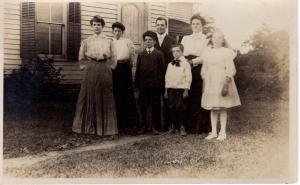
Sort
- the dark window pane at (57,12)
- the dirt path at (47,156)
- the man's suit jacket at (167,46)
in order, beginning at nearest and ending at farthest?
the dirt path at (47,156) → the dark window pane at (57,12) → the man's suit jacket at (167,46)

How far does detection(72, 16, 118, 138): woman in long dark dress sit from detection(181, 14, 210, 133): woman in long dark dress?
32.9 inches

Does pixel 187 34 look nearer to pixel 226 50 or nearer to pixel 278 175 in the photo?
pixel 226 50

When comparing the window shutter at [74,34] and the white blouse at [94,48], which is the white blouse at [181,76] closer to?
the white blouse at [94,48]

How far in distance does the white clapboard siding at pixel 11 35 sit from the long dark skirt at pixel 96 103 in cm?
77

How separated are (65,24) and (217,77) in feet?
5.69

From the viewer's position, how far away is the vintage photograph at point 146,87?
5.56 meters

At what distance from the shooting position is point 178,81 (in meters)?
5.67

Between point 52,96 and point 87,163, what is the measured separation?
0.81 meters

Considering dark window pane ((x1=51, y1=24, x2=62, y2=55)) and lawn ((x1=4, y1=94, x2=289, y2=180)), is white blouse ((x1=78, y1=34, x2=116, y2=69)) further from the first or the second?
lawn ((x1=4, y1=94, x2=289, y2=180))

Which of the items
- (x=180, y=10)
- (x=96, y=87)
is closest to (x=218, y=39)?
(x=180, y=10)

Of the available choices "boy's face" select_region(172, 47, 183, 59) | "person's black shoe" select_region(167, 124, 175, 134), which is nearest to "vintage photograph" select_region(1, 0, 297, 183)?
"boy's face" select_region(172, 47, 183, 59)

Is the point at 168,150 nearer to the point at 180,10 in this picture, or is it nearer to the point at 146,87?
the point at 146,87

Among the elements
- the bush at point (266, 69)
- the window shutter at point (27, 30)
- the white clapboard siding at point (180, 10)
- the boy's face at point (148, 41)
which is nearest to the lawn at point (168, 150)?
the bush at point (266, 69)

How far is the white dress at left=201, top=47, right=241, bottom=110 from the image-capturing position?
561 centimetres
